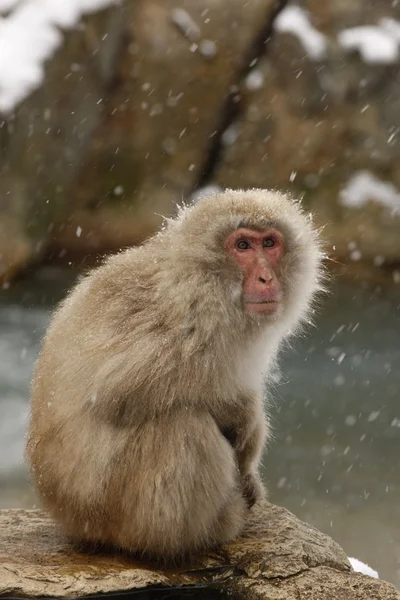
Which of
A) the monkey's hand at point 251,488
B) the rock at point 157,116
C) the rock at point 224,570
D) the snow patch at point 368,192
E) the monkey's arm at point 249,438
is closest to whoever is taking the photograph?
the rock at point 224,570

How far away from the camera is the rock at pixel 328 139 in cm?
738

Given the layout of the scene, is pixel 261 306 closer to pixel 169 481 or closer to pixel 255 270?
pixel 255 270

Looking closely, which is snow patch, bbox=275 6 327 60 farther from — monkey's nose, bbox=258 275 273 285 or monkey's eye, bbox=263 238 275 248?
monkey's nose, bbox=258 275 273 285

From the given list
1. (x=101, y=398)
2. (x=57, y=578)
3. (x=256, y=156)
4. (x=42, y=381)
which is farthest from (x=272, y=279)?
(x=256, y=156)

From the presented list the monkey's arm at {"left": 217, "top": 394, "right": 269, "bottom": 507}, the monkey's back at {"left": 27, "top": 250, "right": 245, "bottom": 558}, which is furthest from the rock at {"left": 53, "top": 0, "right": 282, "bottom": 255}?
the monkey's back at {"left": 27, "top": 250, "right": 245, "bottom": 558}

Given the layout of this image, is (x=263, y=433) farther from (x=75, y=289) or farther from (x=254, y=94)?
(x=254, y=94)

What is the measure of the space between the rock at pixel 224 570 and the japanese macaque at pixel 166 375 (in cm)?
9

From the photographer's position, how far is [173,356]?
2.73 m

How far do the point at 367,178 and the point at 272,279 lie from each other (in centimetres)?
494

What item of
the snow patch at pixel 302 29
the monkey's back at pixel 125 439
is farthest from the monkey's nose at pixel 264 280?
the snow patch at pixel 302 29

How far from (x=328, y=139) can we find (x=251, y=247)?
4981 mm

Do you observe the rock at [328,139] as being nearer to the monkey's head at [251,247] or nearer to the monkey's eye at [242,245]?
the monkey's head at [251,247]

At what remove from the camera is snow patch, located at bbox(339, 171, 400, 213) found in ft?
24.2

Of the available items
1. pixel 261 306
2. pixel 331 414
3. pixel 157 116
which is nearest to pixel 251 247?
pixel 261 306
